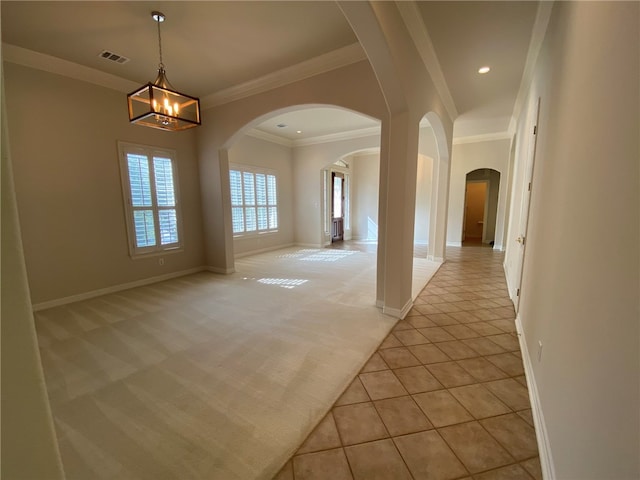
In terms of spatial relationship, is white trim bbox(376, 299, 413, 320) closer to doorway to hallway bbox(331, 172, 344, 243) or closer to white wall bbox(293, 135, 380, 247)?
white wall bbox(293, 135, 380, 247)

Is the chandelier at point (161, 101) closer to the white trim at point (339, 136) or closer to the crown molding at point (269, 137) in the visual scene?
the crown molding at point (269, 137)

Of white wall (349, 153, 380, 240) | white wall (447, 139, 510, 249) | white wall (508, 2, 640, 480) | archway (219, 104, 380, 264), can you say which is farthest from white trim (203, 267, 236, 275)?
white wall (447, 139, 510, 249)

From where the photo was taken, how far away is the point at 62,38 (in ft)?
9.98

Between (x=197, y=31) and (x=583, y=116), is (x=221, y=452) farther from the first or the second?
(x=197, y=31)

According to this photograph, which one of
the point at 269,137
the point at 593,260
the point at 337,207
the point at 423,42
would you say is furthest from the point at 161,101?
the point at 337,207

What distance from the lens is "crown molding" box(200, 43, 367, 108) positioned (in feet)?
10.6

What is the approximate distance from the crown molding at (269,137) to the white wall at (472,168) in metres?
4.69

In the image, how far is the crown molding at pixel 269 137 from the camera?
6595 millimetres

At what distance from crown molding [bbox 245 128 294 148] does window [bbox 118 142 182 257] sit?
227cm

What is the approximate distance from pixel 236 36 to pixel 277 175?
14.8ft

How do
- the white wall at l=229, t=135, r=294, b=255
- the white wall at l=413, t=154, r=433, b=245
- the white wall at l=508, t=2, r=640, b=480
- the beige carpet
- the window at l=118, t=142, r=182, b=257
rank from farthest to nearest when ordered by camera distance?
the white wall at l=413, t=154, r=433, b=245, the white wall at l=229, t=135, r=294, b=255, the window at l=118, t=142, r=182, b=257, the beige carpet, the white wall at l=508, t=2, r=640, b=480

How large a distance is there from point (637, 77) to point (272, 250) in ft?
23.1

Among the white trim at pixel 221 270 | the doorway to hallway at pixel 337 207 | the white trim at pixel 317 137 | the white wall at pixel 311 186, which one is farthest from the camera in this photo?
the doorway to hallway at pixel 337 207

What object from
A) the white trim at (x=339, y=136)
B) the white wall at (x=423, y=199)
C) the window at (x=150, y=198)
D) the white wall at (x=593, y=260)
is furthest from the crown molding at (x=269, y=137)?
the white wall at (x=593, y=260)
